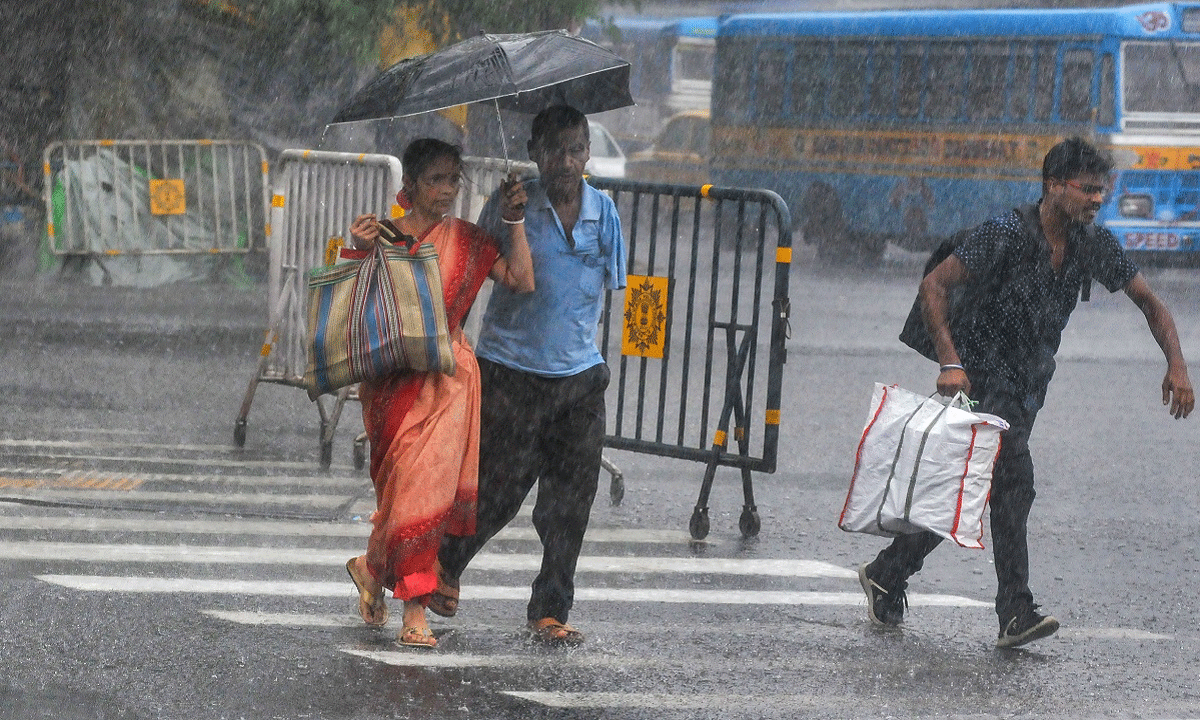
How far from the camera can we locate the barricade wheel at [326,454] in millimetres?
7910

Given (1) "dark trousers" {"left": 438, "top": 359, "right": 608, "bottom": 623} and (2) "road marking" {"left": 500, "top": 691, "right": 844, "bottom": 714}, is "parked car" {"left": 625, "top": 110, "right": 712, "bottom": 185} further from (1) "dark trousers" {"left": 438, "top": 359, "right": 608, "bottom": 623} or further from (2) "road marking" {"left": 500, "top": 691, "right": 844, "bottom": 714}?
(2) "road marking" {"left": 500, "top": 691, "right": 844, "bottom": 714}

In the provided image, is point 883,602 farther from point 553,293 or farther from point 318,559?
point 318,559

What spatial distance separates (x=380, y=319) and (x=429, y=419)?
1.08 ft

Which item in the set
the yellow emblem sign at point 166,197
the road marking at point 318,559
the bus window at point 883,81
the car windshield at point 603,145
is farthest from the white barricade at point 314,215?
the car windshield at point 603,145

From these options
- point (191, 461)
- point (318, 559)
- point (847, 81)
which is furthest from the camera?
point (847, 81)

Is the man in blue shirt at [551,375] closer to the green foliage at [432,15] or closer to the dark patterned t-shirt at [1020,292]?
the dark patterned t-shirt at [1020,292]

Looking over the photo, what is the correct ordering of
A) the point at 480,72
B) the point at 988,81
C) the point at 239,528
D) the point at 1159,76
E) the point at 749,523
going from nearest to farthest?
the point at 480,72, the point at 239,528, the point at 749,523, the point at 1159,76, the point at 988,81

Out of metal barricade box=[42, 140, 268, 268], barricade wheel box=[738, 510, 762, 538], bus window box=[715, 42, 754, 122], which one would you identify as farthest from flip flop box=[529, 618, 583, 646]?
bus window box=[715, 42, 754, 122]

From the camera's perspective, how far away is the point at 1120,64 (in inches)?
719

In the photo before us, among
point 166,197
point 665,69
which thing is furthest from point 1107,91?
point 665,69

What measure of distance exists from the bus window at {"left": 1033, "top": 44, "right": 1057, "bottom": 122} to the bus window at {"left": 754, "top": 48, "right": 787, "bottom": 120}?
3.70m

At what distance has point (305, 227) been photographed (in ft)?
26.5

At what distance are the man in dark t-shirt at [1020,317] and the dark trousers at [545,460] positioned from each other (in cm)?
113

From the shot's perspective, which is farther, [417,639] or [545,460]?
[545,460]
